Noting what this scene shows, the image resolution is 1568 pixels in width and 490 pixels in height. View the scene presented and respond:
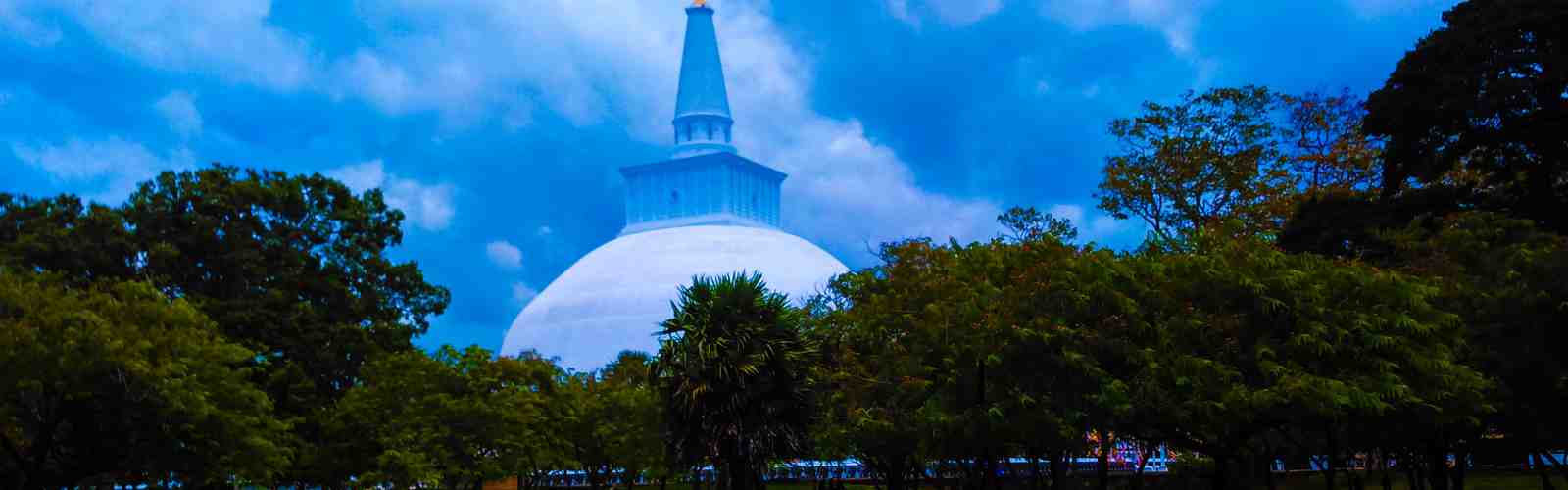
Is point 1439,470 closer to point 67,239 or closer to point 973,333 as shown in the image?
point 973,333

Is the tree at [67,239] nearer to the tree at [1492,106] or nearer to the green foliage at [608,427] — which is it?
the green foliage at [608,427]

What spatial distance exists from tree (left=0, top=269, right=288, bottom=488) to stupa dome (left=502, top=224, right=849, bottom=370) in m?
56.0

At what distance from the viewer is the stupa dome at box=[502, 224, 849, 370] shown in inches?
3501

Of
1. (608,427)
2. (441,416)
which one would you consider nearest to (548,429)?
(608,427)

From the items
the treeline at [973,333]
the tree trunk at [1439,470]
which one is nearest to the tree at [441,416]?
the treeline at [973,333]

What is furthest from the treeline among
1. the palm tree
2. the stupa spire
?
the stupa spire

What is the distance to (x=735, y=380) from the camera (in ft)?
86.9

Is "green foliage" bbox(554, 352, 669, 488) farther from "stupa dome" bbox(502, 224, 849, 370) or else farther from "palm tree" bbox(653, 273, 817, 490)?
"stupa dome" bbox(502, 224, 849, 370)

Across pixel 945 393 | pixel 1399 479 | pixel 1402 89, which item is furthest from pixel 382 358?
pixel 1399 479

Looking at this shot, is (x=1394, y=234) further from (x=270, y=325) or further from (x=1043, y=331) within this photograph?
(x=270, y=325)

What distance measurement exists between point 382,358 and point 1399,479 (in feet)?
105

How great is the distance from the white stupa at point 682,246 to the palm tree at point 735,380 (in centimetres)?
5795

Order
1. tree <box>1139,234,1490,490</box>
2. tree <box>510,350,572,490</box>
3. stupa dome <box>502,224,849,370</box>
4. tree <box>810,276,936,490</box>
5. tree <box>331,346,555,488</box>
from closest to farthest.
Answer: tree <box>1139,234,1490,490</box>, tree <box>810,276,936,490</box>, tree <box>331,346,555,488</box>, tree <box>510,350,572,490</box>, stupa dome <box>502,224,849,370</box>

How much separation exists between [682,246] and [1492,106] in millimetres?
70219
